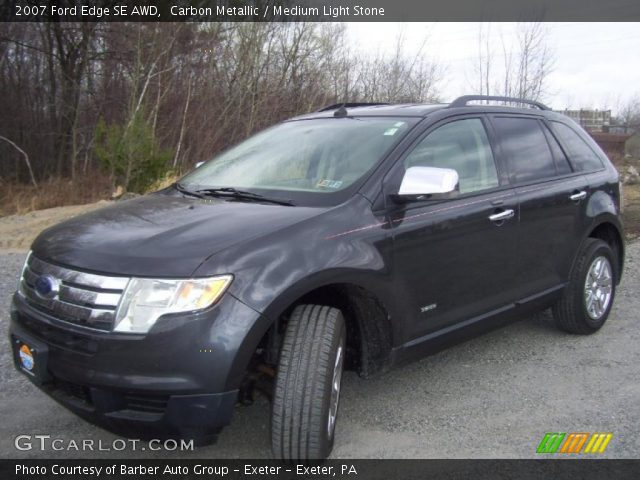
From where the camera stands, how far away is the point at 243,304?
2.54 m

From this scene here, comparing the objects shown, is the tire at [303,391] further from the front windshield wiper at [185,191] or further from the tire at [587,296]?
the tire at [587,296]

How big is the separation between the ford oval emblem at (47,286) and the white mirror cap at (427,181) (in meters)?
1.74

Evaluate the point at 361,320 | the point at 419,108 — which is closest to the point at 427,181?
the point at 361,320

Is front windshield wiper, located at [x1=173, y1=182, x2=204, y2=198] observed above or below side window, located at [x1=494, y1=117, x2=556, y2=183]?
below

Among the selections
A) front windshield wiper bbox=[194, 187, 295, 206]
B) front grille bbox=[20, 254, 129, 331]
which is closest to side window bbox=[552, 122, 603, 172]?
front windshield wiper bbox=[194, 187, 295, 206]

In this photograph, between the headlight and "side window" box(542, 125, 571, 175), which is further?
"side window" box(542, 125, 571, 175)

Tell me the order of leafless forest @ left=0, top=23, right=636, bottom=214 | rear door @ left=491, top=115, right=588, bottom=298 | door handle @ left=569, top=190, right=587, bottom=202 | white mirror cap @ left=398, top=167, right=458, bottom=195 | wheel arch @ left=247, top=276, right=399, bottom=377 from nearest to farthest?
1. wheel arch @ left=247, top=276, right=399, bottom=377
2. white mirror cap @ left=398, top=167, right=458, bottom=195
3. rear door @ left=491, top=115, right=588, bottom=298
4. door handle @ left=569, top=190, right=587, bottom=202
5. leafless forest @ left=0, top=23, right=636, bottom=214

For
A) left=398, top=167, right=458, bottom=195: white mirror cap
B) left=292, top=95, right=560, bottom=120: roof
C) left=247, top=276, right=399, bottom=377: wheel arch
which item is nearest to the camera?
left=247, top=276, right=399, bottom=377: wheel arch

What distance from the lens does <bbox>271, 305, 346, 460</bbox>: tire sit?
106 inches

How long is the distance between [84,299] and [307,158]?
5.36 feet

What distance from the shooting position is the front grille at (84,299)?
2.51 metres

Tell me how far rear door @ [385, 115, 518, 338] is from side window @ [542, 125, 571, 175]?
833mm

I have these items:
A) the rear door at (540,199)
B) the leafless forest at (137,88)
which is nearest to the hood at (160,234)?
the rear door at (540,199)

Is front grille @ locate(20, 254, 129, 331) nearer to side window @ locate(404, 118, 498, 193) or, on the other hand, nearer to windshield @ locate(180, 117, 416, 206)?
windshield @ locate(180, 117, 416, 206)
